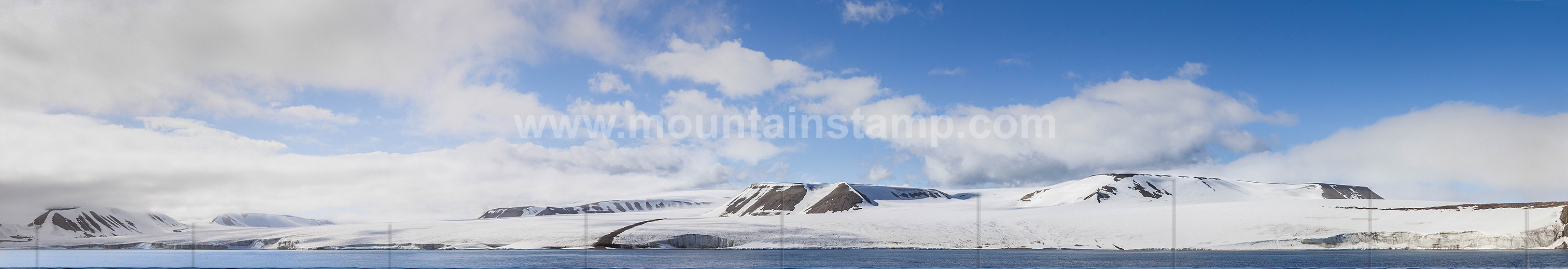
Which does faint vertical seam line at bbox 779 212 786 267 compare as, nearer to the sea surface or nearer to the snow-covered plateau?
the snow-covered plateau

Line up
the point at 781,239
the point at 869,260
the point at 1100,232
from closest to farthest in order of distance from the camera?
the point at 869,260 → the point at 781,239 → the point at 1100,232

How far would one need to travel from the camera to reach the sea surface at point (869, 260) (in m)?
97.8

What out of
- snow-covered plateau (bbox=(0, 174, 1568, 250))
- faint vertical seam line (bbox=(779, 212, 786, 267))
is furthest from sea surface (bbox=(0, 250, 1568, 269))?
snow-covered plateau (bbox=(0, 174, 1568, 250))

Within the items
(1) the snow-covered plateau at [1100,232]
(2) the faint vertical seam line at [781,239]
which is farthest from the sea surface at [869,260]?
(1) the snow-covered plateau at [1100,232]

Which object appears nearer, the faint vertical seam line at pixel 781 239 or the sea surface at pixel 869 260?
the sea surface at pixel 869 260

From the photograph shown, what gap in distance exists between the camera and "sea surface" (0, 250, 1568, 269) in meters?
97.8

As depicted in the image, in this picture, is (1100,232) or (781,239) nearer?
(781,239)

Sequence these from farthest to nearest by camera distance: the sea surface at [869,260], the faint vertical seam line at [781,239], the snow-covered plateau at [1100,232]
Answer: the snow-covered plateau at [1100,232]
the faint vertical seam line at [781,239]
the sea surface at [869,260]

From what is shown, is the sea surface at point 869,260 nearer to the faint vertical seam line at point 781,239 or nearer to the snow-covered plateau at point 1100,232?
the faint vertical seam line at point 781,239

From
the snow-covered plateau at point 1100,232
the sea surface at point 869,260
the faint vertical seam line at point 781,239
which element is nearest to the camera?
the sea surface at point 869,260

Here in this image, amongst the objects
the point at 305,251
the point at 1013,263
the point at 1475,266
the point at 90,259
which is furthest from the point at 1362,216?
the point at 90,259

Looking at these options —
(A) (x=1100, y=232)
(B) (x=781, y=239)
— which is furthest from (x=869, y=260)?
(A) (x=1100, y=232)

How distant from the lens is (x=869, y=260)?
4569 inches

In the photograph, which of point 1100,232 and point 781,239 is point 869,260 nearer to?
point 781,239
